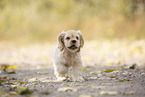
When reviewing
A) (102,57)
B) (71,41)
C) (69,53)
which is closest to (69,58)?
(69,53)

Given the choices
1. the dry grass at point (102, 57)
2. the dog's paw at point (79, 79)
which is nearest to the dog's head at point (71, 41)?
the dry grass at point (102, 57)

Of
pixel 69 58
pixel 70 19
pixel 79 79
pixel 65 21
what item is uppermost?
pixel 70 19

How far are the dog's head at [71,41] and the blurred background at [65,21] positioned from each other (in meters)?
9.93

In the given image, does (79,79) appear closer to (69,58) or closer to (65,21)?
(69,58)

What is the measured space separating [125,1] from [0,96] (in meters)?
14.0

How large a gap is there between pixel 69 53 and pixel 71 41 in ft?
1.02

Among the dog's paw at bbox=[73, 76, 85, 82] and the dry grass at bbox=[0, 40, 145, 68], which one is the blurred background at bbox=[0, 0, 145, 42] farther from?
the dog's paw at bbox=[73, 76, 85, 82]

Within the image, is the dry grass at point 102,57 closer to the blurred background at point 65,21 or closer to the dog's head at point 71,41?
the dog's head at point 71,41

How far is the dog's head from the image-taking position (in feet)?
12.3

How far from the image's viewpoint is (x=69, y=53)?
155 inches

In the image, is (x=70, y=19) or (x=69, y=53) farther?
(x=70, y=19)

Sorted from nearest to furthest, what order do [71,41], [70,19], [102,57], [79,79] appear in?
[71,41], [79,79], [102,57], [70,19]

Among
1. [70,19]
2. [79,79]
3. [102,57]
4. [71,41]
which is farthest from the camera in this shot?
[70,19]

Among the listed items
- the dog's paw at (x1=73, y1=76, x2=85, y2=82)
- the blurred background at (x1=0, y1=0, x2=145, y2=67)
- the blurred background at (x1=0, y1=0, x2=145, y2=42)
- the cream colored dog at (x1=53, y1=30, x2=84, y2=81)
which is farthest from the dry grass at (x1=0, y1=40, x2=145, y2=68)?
the blurred background at (x1=0, y1=0, x2=145, y2=42)
